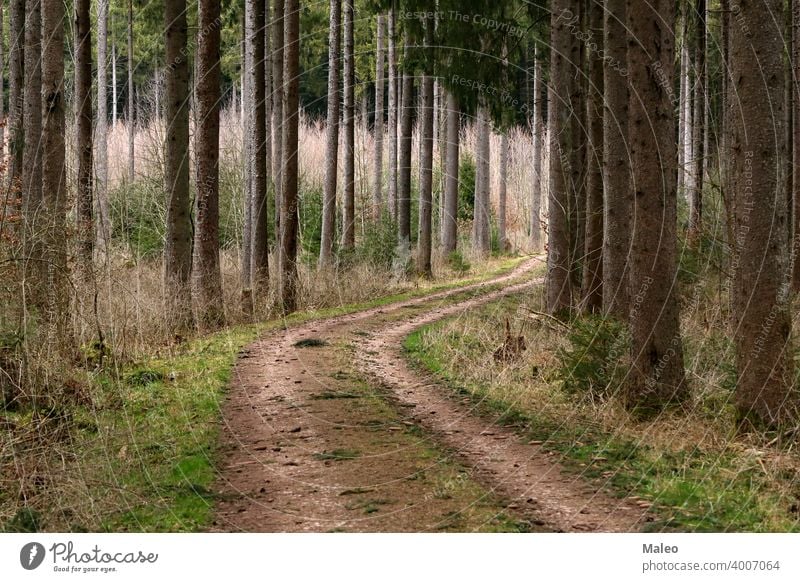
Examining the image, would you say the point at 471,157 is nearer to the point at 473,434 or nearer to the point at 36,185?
the point at 36,185

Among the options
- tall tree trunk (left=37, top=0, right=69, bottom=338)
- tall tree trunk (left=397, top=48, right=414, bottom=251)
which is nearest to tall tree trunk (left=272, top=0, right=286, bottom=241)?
tall tree trunk (left=397, top=48, right=414, bottom=251)

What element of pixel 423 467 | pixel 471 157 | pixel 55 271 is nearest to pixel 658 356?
pixel 423 467

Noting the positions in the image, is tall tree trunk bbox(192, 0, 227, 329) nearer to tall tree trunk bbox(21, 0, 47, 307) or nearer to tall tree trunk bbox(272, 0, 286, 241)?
tall tree trunk bbox(21, 0, 47, 307)

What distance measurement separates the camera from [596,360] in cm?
1012

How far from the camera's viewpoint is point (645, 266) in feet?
31.0

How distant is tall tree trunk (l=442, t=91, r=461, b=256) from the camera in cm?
2659

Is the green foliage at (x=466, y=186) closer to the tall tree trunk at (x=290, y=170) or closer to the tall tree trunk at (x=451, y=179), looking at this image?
the tall tree trunk at (x=451, y=179)

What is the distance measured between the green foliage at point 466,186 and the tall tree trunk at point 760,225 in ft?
96.2

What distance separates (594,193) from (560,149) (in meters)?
0.84

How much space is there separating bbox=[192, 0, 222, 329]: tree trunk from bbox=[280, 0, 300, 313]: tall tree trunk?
83.8 inches

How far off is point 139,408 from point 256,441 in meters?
1.61

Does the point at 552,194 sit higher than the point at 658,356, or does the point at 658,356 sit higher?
the point at 552,194

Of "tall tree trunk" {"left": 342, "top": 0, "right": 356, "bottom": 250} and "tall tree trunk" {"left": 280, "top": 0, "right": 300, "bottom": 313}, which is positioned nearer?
"tall tree trunk" {"left": 280, "top": 0, "right": 300, "bottom": 313}

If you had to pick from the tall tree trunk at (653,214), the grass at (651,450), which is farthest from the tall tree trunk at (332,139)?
the tall tree trunk at (653,214)
